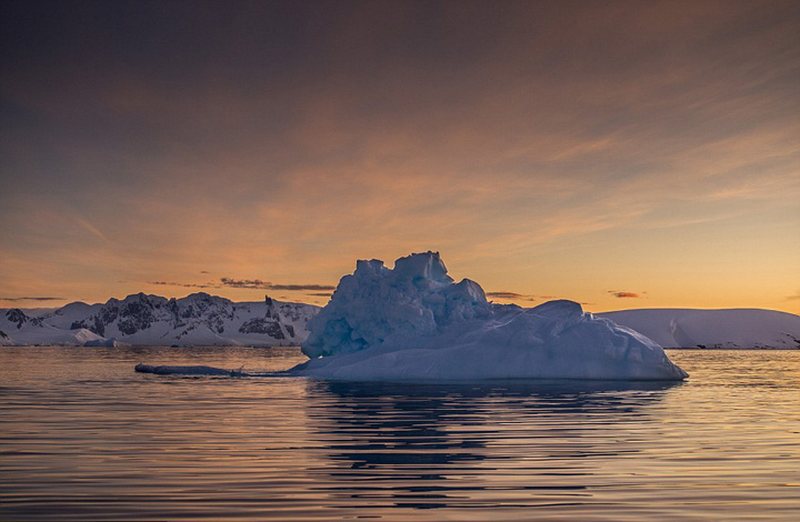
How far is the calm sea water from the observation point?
10.1 meters

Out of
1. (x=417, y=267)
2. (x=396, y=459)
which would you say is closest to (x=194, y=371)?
(x=417, y=267)

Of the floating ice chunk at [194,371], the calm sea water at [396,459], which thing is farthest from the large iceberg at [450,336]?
the calm sea water at [396,459]

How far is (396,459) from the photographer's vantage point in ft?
48.6

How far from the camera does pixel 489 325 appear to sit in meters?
46.6

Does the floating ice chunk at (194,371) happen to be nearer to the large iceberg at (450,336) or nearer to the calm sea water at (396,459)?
the large iceberg at (450,336)

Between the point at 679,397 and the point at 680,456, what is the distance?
60.3 feet

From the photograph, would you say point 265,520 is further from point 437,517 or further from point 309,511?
point 437,517

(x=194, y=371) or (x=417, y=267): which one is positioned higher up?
(x=417, y=267)

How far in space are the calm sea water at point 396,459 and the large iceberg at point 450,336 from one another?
1212 cm

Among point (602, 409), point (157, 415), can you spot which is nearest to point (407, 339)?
point (602, 409)

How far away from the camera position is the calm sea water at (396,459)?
10141 mm

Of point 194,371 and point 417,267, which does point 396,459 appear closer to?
point 194,371

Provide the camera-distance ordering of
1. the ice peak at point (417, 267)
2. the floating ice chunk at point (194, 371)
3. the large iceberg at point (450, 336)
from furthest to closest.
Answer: the ice peak at point (417, 267) → the floating ice chunk at point (194, 371) → the large iceberg at point (450, 336)

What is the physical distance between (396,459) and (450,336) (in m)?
31.9
